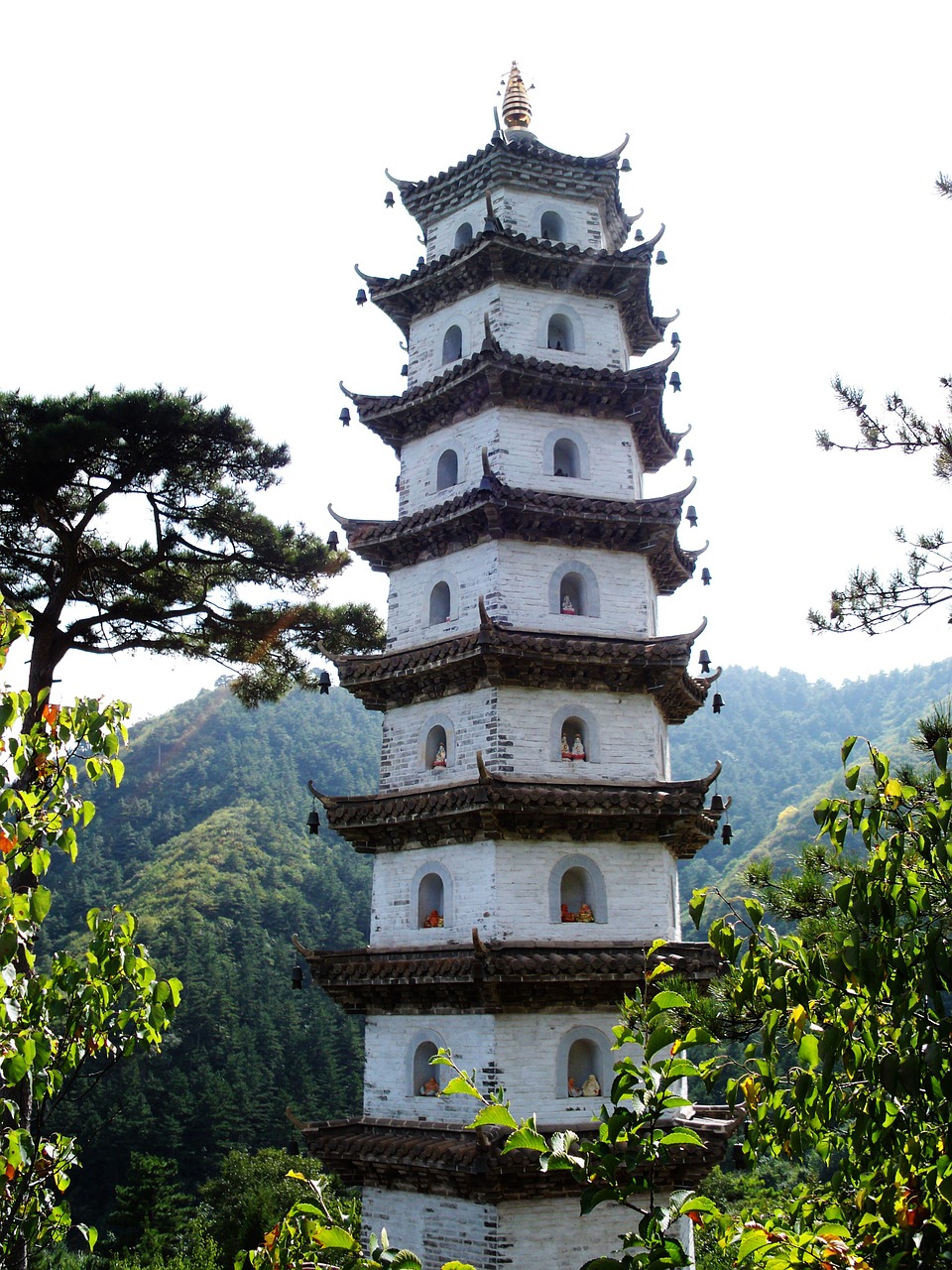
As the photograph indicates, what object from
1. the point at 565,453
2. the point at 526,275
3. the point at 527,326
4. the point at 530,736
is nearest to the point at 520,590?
the point at 530,736

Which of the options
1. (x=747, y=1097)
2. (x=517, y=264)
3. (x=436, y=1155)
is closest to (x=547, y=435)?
(x=517, y=264)

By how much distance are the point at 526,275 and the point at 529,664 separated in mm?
6316

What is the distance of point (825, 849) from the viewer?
674 centimetres

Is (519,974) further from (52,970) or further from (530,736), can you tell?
(52,970)

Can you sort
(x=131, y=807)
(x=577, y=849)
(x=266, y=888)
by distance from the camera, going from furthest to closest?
(x=131, y=807)
(x=266, y=888)
(x=577, y=849)

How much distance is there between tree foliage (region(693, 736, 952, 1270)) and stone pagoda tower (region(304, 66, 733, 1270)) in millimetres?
6846

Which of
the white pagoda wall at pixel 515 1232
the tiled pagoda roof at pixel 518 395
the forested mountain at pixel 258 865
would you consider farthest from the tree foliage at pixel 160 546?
the forested mountain at pixel 258 865

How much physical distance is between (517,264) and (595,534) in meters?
4.47

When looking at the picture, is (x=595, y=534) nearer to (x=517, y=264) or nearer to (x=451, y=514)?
(x=451, y=514)

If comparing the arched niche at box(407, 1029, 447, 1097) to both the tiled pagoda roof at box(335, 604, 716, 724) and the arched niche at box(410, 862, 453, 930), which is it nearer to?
the arched niche at box(410, 862, 453, 930)

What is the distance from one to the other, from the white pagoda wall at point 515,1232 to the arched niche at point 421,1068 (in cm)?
121

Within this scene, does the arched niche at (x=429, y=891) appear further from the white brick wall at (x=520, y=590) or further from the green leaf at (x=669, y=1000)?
the green leaf at (x=669, y=1000)

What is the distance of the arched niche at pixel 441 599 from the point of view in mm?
15094

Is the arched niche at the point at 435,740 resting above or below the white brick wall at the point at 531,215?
below
